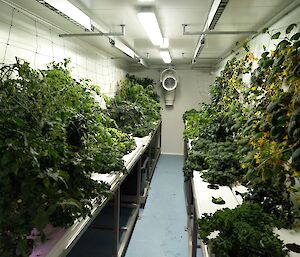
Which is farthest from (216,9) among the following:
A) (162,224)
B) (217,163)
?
(162,224)

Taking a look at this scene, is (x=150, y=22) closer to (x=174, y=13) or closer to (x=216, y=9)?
(x=174, y=13)

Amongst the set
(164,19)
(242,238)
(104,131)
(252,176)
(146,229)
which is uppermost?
(164,19)

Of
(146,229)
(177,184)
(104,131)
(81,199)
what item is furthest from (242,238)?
(177,184)

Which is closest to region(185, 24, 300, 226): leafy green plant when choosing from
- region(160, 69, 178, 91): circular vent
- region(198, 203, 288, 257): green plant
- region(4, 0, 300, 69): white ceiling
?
region(198, 203, 288, 257): green plant

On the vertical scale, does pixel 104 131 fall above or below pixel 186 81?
below

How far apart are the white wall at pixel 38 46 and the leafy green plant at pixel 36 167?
79 cm

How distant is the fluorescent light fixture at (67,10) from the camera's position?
1.90 m

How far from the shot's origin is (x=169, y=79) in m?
7.15

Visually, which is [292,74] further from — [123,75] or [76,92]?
[123,75]

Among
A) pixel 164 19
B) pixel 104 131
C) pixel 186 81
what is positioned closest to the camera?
pixel 164 19

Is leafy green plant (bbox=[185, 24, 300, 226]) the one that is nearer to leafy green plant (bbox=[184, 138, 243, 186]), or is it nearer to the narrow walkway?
leafy green plant (bbox=[184, 138, 243, 186])

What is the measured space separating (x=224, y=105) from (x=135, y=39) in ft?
5.66

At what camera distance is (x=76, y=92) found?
2.81 m

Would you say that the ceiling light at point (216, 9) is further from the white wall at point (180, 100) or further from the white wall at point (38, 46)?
→ the white wall at point (180, 100)
